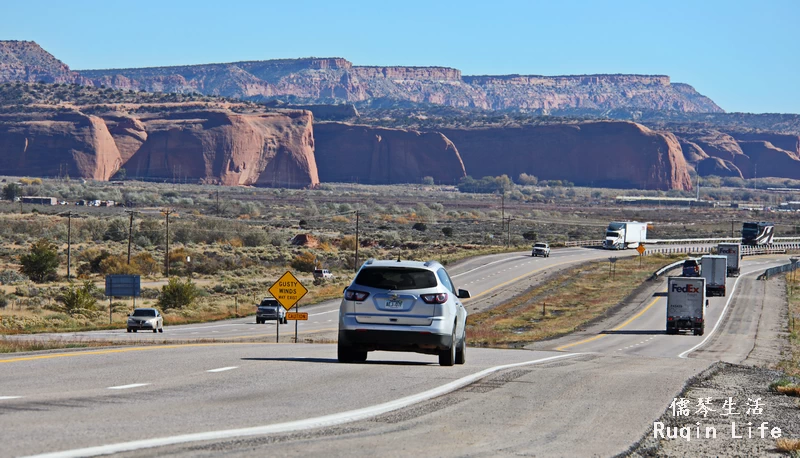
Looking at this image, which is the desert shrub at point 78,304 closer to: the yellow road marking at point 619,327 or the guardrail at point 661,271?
the yellow road marking at point 619,327

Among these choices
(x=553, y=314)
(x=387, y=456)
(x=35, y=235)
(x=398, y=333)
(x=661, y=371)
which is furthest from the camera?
(x=35, y=235)

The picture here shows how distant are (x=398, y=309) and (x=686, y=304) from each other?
3462 cm

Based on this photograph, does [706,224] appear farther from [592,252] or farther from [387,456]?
[387,456]

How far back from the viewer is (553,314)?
56750 mm

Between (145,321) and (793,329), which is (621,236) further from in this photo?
(145,321)

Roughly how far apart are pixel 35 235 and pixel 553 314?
197 feet

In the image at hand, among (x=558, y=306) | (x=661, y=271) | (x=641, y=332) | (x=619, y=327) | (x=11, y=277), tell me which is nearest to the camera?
(x=641, y=332)

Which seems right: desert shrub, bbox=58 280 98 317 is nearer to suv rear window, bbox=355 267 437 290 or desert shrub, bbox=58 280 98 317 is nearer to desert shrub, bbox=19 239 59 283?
desert shrub, bbox=19 239 59 283

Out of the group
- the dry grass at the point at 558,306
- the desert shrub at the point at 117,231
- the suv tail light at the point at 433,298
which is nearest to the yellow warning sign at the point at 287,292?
the dry grass at the point at 558,306

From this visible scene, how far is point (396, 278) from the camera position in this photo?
638 inches

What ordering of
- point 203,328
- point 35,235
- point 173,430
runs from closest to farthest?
point 173,430 < point 203,328 < point 35,235

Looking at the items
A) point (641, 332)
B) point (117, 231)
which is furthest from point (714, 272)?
point (117, 231)

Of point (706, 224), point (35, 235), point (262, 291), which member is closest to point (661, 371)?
point (262, 291)

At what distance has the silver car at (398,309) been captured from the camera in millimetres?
15977
